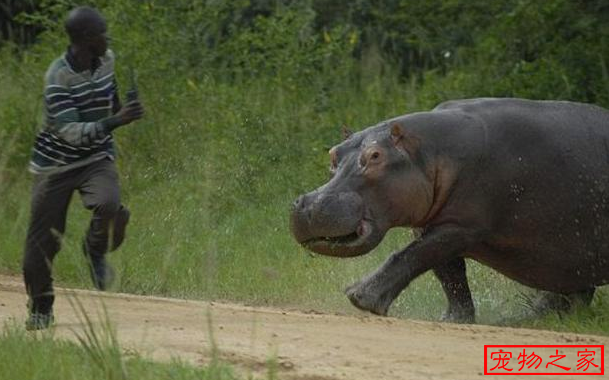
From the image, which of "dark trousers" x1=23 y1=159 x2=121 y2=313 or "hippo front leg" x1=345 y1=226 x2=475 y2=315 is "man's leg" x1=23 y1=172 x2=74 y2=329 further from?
"hippo front leg" x1=345 y1=226 x2=475 y2=315

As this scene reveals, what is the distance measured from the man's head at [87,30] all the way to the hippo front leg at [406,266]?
6.15 ft

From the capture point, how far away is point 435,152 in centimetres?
880

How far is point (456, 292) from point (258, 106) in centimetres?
517

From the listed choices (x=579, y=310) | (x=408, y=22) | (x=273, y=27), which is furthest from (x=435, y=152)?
(x=408, y=22)

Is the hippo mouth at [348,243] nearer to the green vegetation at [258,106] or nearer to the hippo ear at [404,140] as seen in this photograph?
the hippo ear at [404,140]

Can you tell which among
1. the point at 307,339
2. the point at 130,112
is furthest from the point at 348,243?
the point at 130,112

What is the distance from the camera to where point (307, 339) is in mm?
7332

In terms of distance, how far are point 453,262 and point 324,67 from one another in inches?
237

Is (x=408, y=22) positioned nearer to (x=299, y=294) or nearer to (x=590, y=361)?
(x=299, y=294)

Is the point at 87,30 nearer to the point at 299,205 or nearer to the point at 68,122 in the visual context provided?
the point at 68,122

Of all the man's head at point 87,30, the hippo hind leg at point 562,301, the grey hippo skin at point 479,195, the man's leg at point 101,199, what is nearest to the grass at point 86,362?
the man's leg at point 101,199

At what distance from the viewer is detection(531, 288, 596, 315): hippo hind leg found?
9156mm

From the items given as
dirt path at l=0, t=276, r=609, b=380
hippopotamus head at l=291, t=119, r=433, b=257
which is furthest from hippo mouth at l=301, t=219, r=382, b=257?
dirt path at l=0, t=276, r=609, b=380

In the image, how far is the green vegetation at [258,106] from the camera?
1055 cm
